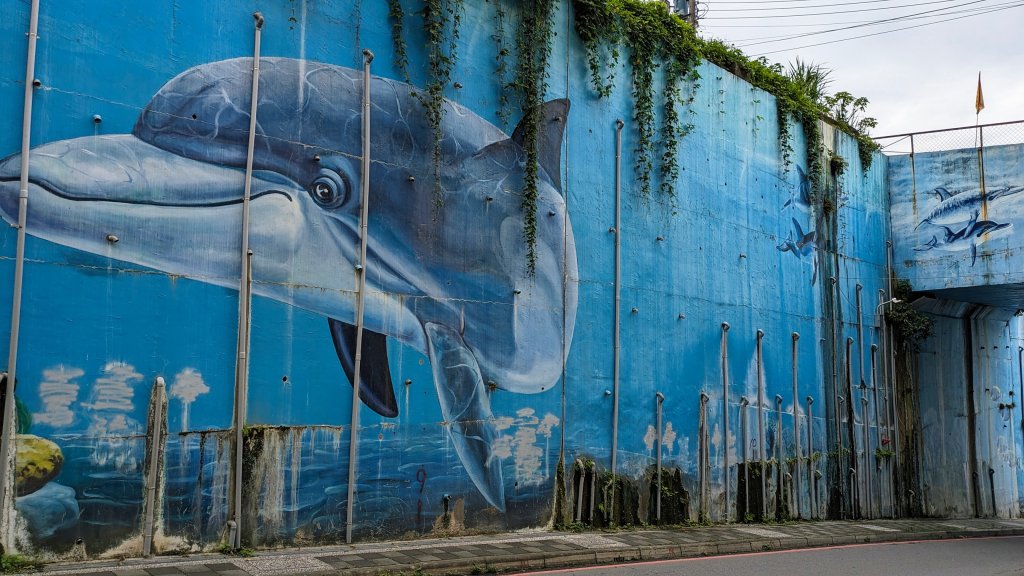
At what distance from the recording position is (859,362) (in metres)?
18.9

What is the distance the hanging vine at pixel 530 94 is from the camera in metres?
12.5

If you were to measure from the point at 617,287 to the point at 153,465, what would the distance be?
23.8 ft

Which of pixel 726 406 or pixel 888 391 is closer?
pixel 726 406

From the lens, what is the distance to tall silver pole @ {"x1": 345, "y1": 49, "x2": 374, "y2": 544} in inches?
400

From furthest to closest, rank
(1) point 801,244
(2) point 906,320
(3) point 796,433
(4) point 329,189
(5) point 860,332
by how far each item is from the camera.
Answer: (2) point 906,320 → (5) point 860,332 → (1) point 801,244 → (3) point 796,433 → (4) point 329,189

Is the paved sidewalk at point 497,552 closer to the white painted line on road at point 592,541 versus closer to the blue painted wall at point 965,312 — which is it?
the white painted line on road at point 592,541

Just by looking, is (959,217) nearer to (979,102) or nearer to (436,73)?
(979,102)

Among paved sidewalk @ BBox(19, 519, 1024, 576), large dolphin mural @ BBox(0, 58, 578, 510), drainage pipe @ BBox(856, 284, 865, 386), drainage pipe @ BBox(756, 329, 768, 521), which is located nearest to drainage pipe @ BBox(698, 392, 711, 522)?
paved sidewalk @ BBox(19, 519, 1024, 576)

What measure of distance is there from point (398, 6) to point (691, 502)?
8.66m

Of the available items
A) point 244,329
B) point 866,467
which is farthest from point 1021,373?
point 244,329

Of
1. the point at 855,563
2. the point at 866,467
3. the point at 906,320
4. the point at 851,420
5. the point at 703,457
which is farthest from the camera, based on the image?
the point at 906,320

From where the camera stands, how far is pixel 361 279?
34.4 feet

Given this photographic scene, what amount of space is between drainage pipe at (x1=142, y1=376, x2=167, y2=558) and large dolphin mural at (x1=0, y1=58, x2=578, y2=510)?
122 cm

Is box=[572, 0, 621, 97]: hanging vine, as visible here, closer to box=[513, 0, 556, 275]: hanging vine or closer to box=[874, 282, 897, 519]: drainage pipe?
box=[513, 0, 556, 275]: hanging vine
